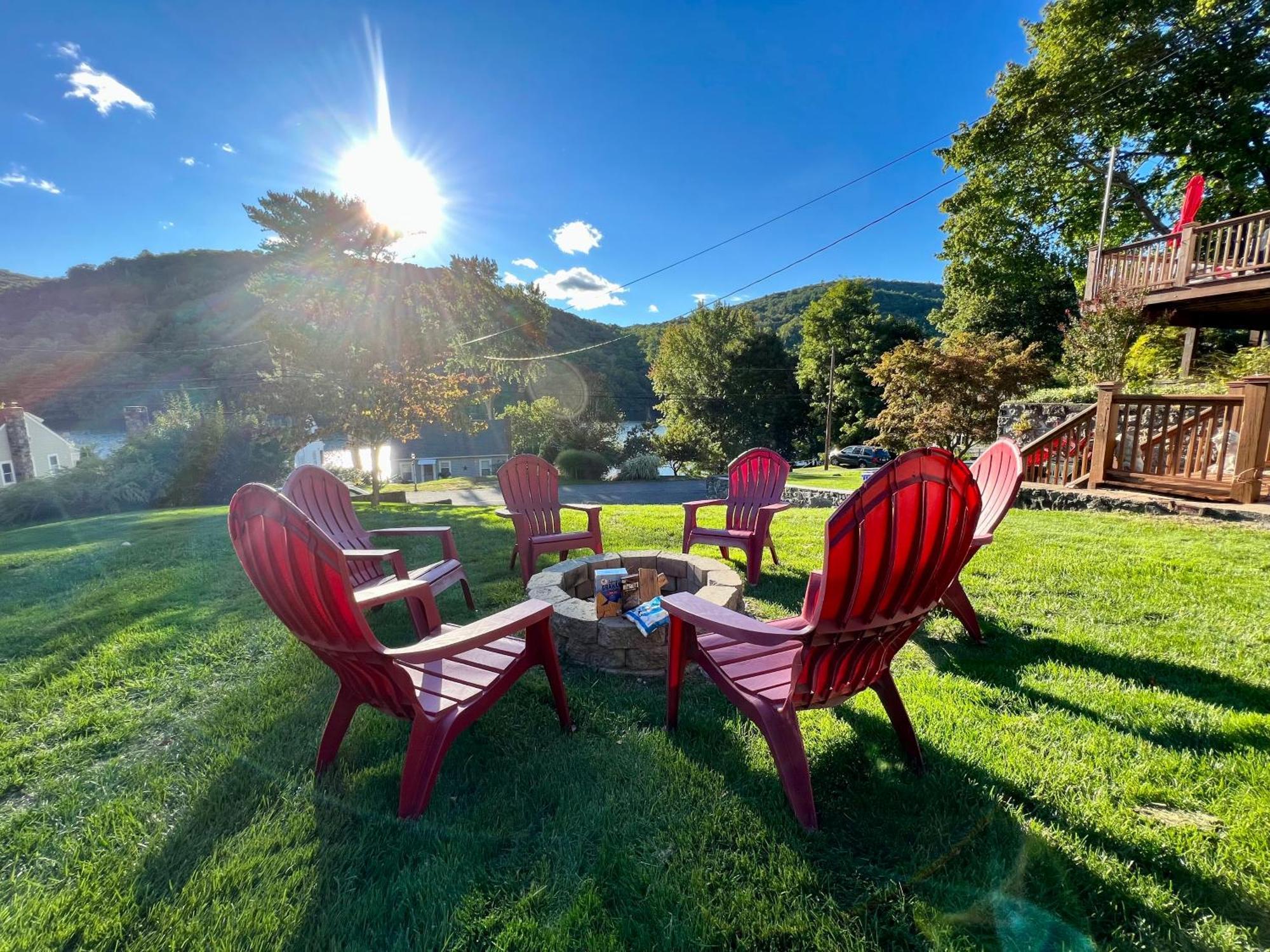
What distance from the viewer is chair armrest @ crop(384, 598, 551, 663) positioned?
140 cm

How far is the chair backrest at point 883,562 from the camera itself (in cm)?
127

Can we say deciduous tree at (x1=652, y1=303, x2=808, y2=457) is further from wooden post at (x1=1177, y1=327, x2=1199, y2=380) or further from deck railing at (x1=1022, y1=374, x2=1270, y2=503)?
deck railing at (x1=1022, y1=374, x2=1270, y2=503)

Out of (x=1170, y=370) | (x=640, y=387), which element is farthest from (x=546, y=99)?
(x=640, y=387)

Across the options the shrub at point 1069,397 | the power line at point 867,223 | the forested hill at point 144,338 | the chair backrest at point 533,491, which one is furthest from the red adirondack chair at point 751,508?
the forested hill at point 144,338

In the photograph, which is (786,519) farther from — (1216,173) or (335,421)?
(1216,173)

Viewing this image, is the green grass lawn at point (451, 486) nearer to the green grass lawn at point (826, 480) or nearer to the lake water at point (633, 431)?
the lake water at point (633, 431)

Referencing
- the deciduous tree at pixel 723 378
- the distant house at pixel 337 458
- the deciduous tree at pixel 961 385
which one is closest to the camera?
the deciduous tree at pixel 961 385

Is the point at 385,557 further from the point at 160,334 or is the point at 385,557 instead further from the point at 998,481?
the point at 160,334

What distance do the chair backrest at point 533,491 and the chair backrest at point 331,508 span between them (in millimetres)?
1003

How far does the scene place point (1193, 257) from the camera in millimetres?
7684

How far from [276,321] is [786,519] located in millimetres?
13661

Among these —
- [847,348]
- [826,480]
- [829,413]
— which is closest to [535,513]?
[826,480]

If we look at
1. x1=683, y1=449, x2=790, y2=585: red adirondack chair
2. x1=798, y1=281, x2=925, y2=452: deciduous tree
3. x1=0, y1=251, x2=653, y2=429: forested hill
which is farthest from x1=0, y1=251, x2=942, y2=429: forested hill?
x1=683, y1=449, x2=790, y2=585: red adirondack chair

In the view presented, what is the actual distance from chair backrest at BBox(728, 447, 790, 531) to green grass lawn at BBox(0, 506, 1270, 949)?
1.54 metres
